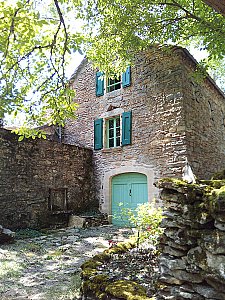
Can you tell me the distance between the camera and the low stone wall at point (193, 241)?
72.6 inches

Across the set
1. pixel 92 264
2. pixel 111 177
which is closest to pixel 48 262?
pixel 92 264

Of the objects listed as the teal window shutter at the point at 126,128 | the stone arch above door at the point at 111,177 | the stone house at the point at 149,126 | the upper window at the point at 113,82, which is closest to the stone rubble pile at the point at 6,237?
the stone house at the point at 149,126

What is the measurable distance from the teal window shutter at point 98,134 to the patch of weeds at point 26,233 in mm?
3790

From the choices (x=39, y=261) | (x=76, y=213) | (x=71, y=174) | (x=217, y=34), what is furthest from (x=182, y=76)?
(x=39, y=261)

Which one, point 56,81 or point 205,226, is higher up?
point 56,81

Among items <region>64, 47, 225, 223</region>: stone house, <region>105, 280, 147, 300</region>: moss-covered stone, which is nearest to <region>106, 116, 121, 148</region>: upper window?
<region>64, 47, 225, 223</region>: stone house

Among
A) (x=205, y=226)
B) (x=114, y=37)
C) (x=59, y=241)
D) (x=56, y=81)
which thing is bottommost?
(x=59, y=241)

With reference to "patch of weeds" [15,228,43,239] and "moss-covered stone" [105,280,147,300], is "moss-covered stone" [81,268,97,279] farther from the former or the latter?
"patch of weeds" [15,228,43,239]

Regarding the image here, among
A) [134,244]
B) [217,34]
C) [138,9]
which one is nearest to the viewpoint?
[134,244]

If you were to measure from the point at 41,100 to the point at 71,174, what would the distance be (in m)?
4.50

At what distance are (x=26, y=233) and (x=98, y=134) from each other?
440cm

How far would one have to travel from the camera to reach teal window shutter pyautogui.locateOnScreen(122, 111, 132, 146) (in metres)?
8.68

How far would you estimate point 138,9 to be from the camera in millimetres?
7008

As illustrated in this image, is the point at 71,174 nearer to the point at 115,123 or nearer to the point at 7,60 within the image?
the point at 115,123
